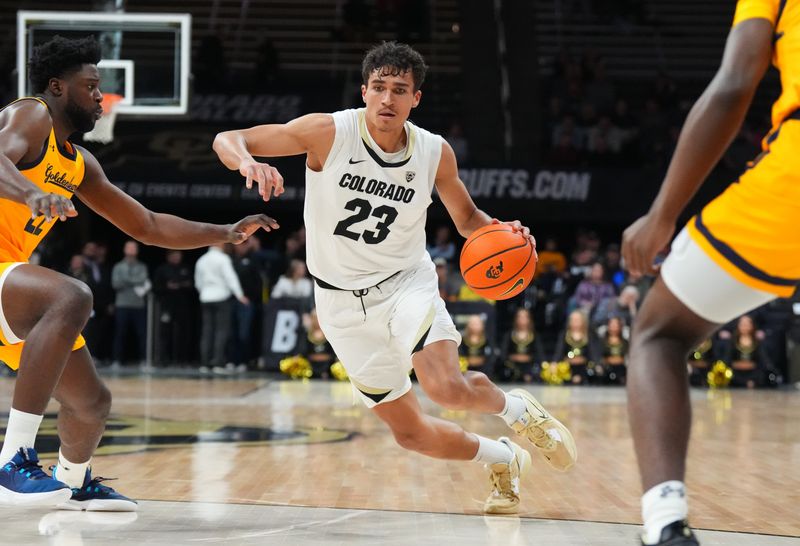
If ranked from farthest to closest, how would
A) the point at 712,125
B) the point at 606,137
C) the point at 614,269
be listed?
the point at 606,137 < the point at 614,269 < the point at 712,125

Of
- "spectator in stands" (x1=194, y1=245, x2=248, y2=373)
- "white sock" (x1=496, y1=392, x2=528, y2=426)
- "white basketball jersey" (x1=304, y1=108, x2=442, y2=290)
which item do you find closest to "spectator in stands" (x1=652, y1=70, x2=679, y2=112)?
"spectator in stands" (x1=194, y1=245, x2=248, y2=373)

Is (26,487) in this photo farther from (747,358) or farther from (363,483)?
(747,358)

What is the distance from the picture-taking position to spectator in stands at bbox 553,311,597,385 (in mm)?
14625

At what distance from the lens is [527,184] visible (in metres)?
16.5

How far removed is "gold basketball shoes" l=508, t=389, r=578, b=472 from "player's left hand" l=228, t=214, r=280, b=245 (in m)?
1.66

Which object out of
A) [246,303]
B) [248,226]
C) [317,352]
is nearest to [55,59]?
[248,226]

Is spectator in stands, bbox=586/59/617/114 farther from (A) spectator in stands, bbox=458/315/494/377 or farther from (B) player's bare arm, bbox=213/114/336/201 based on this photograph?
(B) player's bare arm, bbox=213/114/336/201

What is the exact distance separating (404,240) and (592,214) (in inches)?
471

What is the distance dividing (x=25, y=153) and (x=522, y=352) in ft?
36.5

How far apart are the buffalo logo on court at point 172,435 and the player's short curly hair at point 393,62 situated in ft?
11.1

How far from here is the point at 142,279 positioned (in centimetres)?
1551

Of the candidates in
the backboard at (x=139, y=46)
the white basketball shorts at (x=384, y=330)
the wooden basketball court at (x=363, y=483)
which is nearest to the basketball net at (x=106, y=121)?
the backboard at (x=139, y=46)

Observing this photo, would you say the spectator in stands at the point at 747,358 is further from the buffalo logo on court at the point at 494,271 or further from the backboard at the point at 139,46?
the buffalo logo on court at the point at 494,271

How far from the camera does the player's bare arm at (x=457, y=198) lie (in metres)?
5.26
